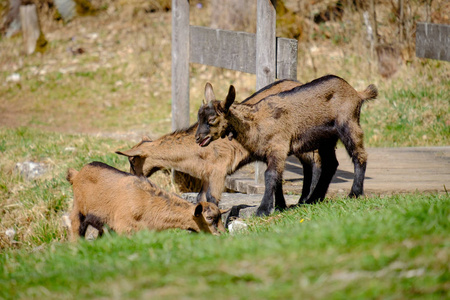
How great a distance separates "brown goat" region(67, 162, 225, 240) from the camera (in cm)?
599

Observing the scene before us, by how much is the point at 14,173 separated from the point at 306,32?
8.94 metres

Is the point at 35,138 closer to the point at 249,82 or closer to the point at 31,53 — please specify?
the point at 249,82

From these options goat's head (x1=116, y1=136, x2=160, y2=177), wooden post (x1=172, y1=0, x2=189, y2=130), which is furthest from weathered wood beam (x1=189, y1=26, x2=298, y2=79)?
goat's head (x1=116, y1=136, x2=160, y2=177)

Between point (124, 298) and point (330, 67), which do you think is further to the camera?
point (330, 67)

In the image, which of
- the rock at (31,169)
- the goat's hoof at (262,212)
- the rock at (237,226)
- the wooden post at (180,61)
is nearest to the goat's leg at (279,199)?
the goat's hoof at (262,212)

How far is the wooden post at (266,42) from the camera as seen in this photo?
285 inches

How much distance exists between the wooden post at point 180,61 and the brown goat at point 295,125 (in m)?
2.68

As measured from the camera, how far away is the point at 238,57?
8141 millimetres

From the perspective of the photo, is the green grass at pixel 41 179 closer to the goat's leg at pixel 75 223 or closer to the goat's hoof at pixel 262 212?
the goat's leg at pixel 75 223

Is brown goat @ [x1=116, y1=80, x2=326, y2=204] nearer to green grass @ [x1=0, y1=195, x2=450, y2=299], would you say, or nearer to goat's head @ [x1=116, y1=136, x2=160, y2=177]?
goat's head @ [x1=116, y1=136, x2=160, y2=177]

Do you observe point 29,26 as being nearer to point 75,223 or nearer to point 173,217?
point 75,223

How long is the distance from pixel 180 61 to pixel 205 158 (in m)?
2.32

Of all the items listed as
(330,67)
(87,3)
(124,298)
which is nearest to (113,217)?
(124,298)

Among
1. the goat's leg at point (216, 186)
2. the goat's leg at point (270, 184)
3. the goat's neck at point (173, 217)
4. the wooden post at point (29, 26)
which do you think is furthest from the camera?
the wooden post at point (29, 26)
